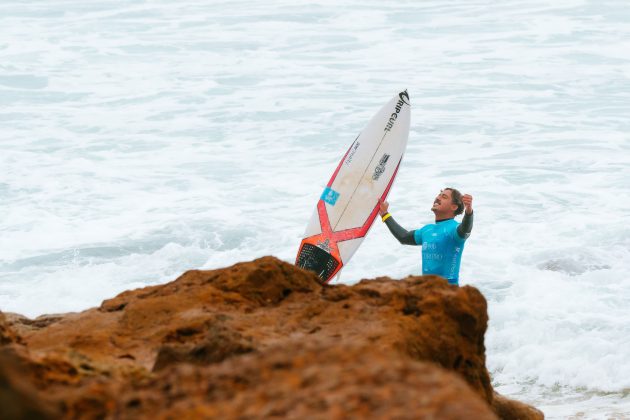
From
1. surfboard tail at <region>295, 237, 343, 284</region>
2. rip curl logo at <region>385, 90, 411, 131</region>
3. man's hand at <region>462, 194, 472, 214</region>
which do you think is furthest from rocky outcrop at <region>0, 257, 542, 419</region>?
rip curl logo at <region>385, 90, 411, 131</region>

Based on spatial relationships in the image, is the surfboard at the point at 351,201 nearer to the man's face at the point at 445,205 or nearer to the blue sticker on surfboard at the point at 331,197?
the blue sticker on surfboard at the point at 331,197

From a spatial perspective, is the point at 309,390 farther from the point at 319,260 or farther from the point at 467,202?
the point at 319,260

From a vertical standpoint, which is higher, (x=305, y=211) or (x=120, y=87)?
(x=120, y=87)

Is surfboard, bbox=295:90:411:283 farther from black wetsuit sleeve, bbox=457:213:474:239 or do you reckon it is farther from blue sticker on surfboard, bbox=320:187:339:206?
black wetsuit sleeve, bbox=457:213:474:239

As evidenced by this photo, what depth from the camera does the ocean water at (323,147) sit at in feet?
35.2

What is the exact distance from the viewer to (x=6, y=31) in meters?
27.9

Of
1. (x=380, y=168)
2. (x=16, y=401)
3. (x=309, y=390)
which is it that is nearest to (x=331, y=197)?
(x=380, y=168)

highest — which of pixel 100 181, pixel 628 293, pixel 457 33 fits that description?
pixel 457 33

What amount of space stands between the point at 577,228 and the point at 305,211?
145 inches

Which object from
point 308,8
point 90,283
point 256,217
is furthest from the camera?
point 308,8

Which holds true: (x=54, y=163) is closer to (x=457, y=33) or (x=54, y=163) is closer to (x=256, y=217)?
(x=256, y=217)

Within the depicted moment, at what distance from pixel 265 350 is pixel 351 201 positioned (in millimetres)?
5429

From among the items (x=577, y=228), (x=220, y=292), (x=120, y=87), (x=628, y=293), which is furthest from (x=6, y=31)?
(x=220, y=292)

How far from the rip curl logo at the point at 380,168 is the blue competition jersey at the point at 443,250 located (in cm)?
269
